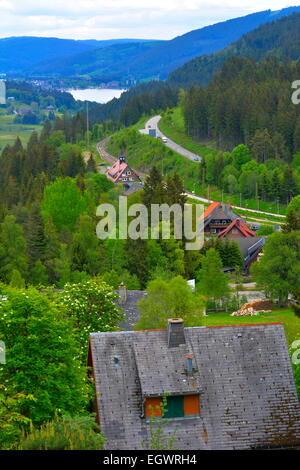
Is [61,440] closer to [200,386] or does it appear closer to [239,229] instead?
[200,386]

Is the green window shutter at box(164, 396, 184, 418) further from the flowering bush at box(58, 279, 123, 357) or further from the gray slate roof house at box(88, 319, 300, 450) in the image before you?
the flowering bush at box(58, 279, 123, 357)

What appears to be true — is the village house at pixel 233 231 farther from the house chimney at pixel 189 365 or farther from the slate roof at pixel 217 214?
the house chimney at pixel 189 365

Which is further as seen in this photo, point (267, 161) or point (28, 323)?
point (267, 161)

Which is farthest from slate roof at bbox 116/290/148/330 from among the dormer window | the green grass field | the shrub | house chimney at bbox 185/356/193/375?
the shrub

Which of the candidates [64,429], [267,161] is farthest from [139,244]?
[267,161]
